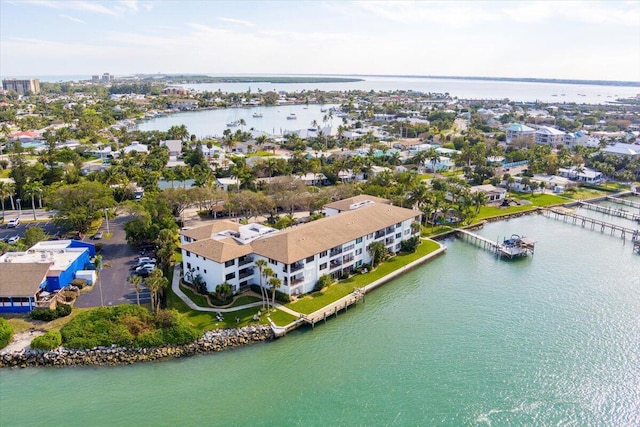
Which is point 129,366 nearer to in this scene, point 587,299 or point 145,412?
point 145,412

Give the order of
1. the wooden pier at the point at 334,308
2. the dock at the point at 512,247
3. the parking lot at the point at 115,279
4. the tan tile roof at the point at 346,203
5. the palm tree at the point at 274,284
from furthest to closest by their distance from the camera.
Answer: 1. the tan tile roof at the point at 346,203
2. the dock at the point at 512,247
3. the parking lot at the point at 115,279
4. the wooden pier at the point at 334,308
5. the palm tree at the point at 274,284

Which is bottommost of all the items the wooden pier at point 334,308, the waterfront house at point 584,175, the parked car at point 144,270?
the wooden pier at point 334,308

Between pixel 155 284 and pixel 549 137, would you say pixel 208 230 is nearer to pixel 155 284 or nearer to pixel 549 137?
pixel 155 284

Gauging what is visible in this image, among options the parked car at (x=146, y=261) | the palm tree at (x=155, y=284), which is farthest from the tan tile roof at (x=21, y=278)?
the palm tree at (x=155, y=284)

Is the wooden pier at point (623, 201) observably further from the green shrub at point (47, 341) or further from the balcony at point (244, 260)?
the green shrub at point (47, 341)

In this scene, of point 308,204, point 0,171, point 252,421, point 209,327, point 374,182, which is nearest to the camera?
point 252,421

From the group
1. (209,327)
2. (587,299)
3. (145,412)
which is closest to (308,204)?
(209,327)

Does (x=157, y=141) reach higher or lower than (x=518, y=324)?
higher
